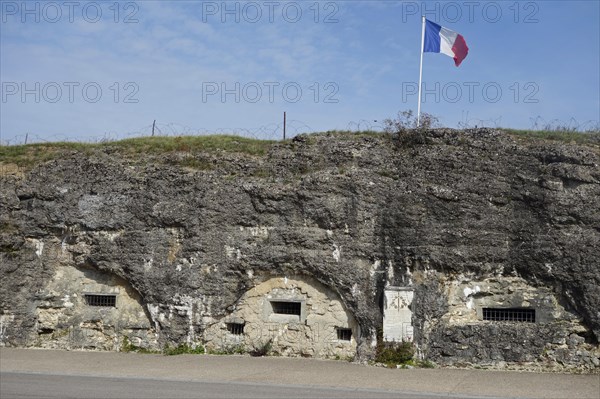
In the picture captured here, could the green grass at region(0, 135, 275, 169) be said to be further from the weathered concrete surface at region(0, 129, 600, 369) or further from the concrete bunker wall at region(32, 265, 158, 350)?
the concrete bunker wall at region(32, 265, 158, 350)

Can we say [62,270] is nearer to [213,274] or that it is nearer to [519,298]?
[213,274]

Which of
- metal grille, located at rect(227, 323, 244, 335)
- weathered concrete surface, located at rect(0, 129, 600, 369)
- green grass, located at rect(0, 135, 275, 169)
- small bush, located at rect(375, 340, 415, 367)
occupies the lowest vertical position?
small bush, located at rect(375, 340, 415, 367)

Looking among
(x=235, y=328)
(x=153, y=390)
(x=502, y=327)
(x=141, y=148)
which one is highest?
(x=141, y=148)

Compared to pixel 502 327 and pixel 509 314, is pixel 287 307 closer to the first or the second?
pixel 502 327

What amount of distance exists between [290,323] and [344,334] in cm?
151

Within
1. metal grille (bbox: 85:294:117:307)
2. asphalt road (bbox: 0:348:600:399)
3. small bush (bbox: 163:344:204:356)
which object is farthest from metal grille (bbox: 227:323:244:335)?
metal grille (bbox: 85:294:117:307)

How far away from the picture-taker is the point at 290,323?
17844 millimetres

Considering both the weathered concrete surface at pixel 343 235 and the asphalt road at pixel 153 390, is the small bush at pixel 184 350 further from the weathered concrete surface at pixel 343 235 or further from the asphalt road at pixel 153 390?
the asphalt road at pixel 153 390

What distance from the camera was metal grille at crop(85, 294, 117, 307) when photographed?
19109 mm

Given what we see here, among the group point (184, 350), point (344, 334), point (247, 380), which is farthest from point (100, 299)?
point (344, 334)

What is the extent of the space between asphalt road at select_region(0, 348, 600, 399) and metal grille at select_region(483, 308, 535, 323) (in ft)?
5.31

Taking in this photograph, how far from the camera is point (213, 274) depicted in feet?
59.7

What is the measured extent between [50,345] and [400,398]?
11196mm

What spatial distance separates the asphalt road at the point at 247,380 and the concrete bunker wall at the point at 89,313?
107 centimetres
